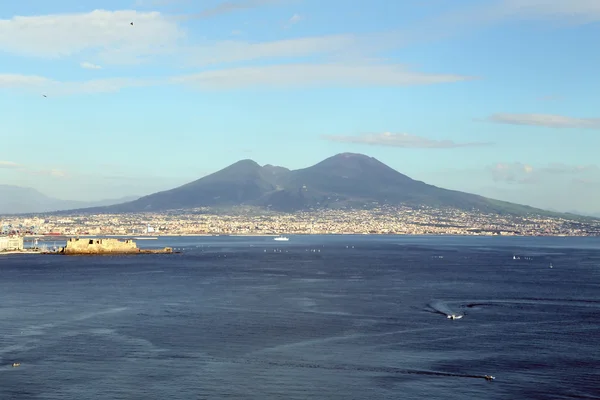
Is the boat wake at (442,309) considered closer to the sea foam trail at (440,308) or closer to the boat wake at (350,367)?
the sea foam trail at (440,308)

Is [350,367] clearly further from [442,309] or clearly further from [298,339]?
[442,309]

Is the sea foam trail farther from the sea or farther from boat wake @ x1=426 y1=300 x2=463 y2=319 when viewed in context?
the sea

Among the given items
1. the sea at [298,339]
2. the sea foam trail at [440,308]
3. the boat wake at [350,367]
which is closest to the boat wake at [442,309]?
the sea foam trail at [440,308]

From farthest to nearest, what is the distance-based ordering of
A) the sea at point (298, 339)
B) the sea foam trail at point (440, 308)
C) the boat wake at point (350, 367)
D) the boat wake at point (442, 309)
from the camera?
the sea foam trail at point (440, 308), the boat wake at point (442, 309), the boat wake at point (350, 367), the sea at point (298, 339)

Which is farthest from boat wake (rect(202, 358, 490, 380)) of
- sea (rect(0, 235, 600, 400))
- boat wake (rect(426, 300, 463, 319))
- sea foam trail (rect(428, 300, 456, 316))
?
sea foam trail (rect(428, 300, 456, 316))

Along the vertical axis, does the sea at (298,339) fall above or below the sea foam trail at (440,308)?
below

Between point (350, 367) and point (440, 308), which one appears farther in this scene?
point (440, 308)

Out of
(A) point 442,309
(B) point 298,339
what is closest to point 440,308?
(A) point 442,309

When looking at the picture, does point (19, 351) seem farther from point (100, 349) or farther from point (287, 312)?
point (287, 312)

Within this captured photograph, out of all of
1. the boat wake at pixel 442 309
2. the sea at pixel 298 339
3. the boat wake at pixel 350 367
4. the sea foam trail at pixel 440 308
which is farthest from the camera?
the sea foam trail at pixel 440 308
